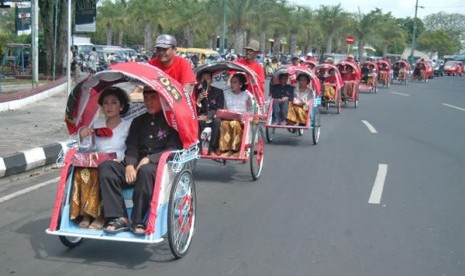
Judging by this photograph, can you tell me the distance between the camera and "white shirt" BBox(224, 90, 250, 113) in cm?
1021

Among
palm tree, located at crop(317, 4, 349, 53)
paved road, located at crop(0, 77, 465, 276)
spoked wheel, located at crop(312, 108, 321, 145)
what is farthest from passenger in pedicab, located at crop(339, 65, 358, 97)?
palm tree, located at crop(317, 4, 349, 53)

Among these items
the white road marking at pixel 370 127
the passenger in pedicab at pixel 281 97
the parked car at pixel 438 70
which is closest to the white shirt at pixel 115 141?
the passenger in pedicab at pixel 281 97

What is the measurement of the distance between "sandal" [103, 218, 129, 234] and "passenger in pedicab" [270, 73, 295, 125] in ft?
26.0

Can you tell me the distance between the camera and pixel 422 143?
45.7 feet

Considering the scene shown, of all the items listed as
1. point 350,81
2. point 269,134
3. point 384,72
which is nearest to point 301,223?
point 269,134

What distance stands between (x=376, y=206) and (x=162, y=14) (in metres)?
51.1

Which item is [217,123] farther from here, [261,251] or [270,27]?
[270,27]

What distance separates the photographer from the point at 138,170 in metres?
5.57

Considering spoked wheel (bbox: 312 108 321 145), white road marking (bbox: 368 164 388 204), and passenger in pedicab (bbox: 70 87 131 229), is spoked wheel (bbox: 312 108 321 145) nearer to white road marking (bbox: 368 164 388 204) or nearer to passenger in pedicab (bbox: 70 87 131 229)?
white road marking (bbox: 368 164 388 204)

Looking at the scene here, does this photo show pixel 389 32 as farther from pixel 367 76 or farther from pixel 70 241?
pixel 70 241

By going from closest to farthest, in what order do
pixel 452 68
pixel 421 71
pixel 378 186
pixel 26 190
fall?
pixel 26 190 < pixel 378 186 < pixel 421 71 < pixel 452 68

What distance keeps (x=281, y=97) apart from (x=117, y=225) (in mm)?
8379

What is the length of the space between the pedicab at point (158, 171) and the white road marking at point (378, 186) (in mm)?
3133

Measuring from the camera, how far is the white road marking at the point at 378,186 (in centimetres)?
832
